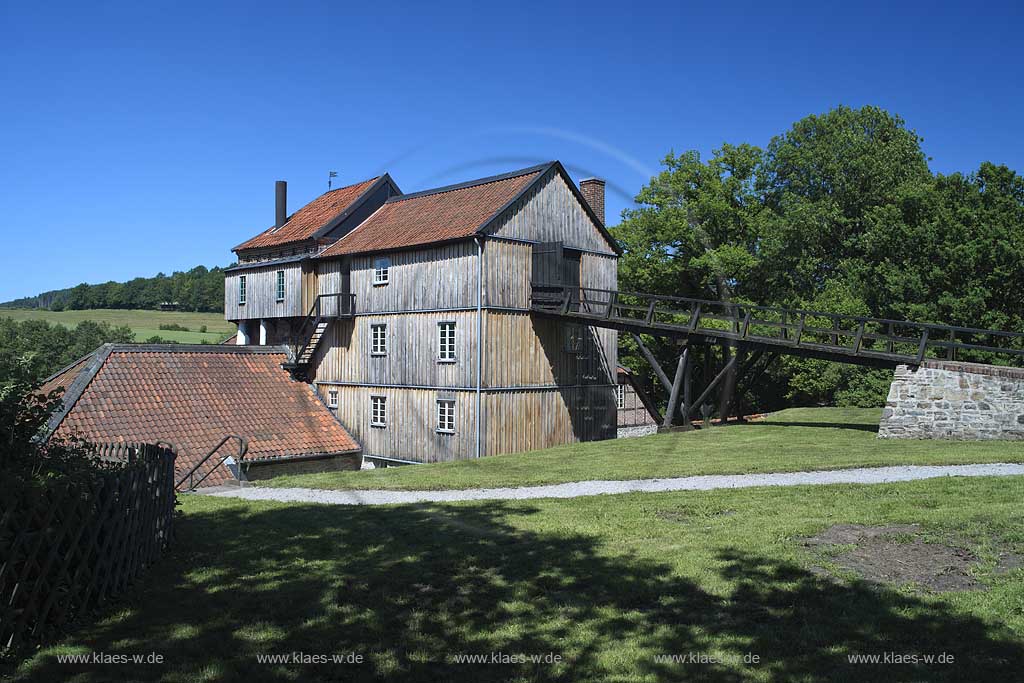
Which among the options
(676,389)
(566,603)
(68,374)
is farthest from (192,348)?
(566,603)

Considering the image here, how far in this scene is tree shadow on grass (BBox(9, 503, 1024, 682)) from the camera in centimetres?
660

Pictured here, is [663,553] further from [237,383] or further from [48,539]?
[237,383]

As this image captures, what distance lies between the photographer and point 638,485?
15.7m

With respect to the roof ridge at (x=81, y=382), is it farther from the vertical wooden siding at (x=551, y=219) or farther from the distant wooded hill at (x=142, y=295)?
the distant wooded hill at (x=142, y=295)

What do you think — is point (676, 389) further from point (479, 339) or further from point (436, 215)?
point (436, 215)

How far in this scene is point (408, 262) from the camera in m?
30.0

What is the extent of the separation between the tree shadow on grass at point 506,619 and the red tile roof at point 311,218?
1073 inches

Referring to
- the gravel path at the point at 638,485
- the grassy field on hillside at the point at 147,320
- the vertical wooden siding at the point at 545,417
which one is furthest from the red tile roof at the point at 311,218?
the grassy field on hillside at the point at 147,320

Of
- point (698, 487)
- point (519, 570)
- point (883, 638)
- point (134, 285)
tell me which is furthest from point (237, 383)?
point (134, 285)

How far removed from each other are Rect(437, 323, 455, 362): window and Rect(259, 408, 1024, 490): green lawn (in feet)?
20.0

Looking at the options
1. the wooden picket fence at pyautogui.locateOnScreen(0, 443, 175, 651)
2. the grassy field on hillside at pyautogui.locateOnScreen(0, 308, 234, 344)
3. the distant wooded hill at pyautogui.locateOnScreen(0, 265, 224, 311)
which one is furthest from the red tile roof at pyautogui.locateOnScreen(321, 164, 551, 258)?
the distant wooded hill at pyautogui.locateOnScreen(0, 265, 224, 311)

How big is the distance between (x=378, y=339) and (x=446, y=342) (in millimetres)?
4363

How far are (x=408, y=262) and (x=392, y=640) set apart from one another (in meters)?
23.6

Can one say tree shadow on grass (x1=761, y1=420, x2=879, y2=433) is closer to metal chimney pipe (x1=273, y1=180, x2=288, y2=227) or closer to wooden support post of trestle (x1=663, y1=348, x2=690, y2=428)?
wooden support post of trestle (x1=663, y1=348, x2=690, y2=428)
